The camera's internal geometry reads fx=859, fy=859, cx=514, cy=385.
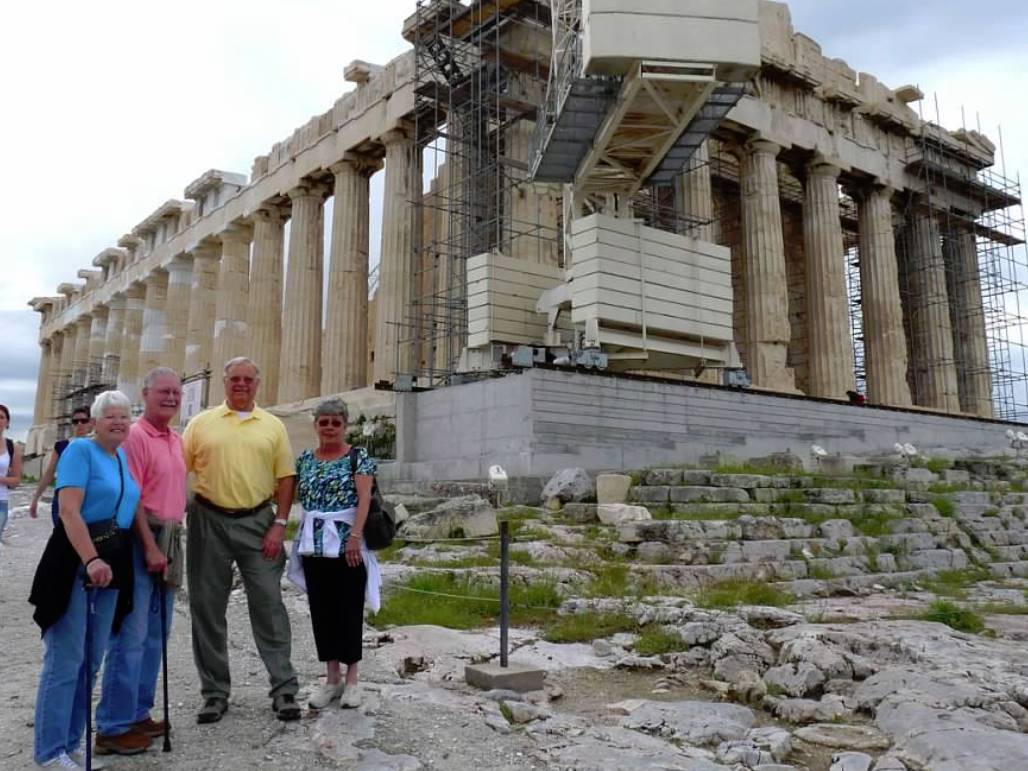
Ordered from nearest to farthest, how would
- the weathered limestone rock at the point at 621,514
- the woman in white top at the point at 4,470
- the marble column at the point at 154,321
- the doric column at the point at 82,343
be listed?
1. the woman in white top at the point at 4,470
2. the weathered limestone rock at the point at 621,514
3. the marble column at the point at 154,321
4. the doric column at the point at 82,343

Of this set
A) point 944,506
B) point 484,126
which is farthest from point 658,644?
point 484,126

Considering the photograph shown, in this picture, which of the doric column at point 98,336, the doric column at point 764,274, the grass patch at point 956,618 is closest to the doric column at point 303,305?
the doric column at point 764,274

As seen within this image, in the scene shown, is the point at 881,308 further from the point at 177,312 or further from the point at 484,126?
the point at 177,312

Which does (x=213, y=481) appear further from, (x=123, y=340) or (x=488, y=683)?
(x=123, y=340)

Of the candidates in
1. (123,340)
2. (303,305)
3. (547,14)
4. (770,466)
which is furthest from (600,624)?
(123,340)

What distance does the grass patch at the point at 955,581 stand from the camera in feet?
33.6

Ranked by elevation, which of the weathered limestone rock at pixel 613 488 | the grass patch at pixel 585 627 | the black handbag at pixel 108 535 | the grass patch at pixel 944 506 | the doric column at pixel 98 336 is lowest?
the grass patch at pixel 585 627

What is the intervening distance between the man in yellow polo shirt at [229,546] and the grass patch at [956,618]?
5642mm

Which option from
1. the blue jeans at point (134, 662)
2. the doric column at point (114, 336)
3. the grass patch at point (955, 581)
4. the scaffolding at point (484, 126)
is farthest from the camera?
the doric column at point (114, 336)

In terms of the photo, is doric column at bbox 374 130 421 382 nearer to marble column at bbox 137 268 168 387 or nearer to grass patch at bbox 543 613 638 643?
grass patch at bbox 543 613 638 643

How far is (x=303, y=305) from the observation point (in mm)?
29219

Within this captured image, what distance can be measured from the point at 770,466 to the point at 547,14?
13.9m

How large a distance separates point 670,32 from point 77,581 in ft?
45.5

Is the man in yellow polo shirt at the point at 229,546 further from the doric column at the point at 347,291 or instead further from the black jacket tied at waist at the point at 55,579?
the doric column at the point at 347,291
